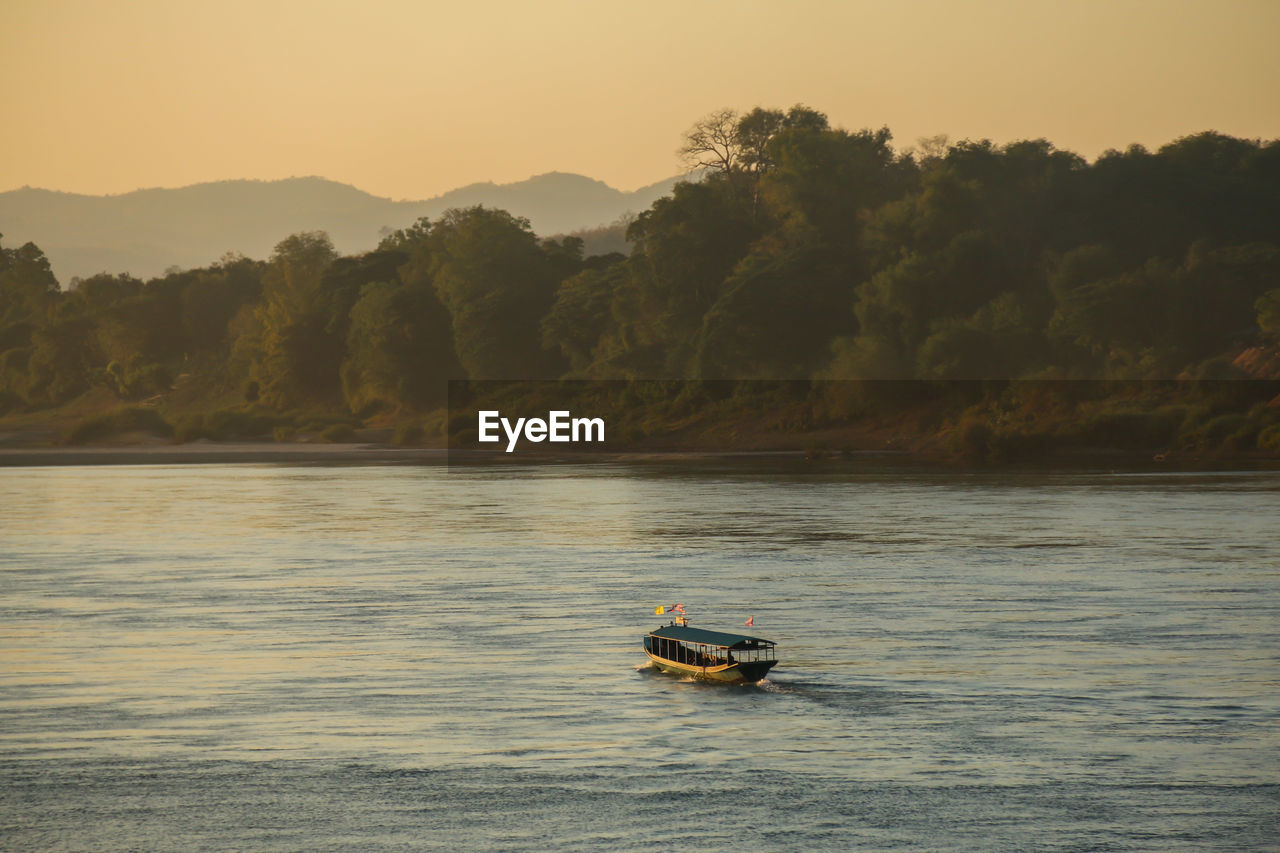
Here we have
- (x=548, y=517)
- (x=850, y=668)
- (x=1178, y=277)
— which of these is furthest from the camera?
(x=1178, y=277)

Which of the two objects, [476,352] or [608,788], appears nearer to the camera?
[608,788]

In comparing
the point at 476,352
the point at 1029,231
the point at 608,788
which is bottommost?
the point at 608,788

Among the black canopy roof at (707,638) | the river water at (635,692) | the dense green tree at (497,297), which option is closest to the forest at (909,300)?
the dense green tree at (497,297)

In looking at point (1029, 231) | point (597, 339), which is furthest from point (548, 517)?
point (597, 339)

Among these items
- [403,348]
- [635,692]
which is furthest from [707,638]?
[403,348]

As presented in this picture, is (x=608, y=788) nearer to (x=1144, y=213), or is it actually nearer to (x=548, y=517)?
(x=548, y=517)

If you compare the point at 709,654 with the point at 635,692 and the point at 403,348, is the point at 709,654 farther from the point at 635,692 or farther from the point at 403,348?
the point at 403,348

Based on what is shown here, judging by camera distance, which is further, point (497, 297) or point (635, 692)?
point (497, 297)

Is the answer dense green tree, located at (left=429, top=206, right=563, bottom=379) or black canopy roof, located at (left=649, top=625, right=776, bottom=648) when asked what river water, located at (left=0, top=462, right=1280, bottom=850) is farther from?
dense green tree, located at (left=429, top=206, right=563, bottom=379)
